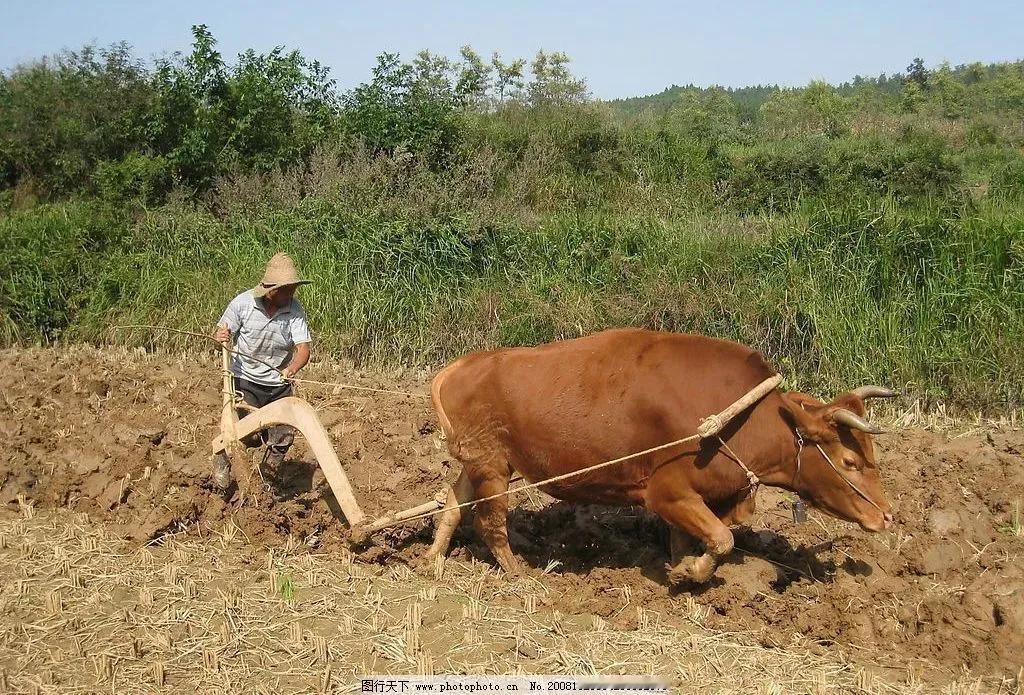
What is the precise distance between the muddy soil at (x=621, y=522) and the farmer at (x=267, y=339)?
0.49 m

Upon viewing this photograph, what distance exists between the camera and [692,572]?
6.27 metres

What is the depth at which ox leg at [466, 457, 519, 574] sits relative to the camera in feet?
22.4

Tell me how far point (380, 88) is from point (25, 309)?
9.83m

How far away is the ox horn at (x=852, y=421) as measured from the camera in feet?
19.6

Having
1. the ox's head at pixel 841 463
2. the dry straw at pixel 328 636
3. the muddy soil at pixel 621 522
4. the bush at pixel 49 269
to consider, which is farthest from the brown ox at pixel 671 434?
the bush at pixel 49 269

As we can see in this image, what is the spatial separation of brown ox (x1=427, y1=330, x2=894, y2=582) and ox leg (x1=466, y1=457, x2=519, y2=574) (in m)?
0.01

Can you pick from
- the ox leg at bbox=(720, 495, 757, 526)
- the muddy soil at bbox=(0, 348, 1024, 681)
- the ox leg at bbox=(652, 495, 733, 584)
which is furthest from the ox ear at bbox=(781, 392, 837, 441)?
the muddy soil at bbox=(0, 348, 1024, 681)

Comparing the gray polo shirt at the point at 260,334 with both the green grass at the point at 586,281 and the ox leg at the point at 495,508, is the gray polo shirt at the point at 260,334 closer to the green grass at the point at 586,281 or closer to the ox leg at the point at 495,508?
Result: the ox leg at the point at 495,508

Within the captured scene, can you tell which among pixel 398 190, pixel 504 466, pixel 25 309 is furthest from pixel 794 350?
pixel 25 309

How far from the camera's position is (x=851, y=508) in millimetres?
6289

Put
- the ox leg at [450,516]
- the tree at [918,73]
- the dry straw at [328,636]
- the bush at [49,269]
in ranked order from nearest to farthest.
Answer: the dry straw at [328,636] → the ox leg at [450,516] → the bush at [49,269] → the tree at [918,73]

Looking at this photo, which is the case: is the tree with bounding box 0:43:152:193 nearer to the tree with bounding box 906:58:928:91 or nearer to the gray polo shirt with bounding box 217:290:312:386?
the gray polo shirt with bounding box 217:290:312:386

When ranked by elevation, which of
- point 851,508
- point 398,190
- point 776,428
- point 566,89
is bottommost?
point 851,508

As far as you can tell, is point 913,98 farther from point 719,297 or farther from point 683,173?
point 719,297
